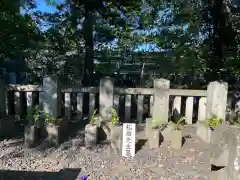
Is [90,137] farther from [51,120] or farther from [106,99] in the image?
[106,99]

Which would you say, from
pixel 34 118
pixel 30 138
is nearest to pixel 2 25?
pixel 34 118

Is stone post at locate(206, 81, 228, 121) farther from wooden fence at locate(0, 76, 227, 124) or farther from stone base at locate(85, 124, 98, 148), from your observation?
stone base at locate(85, 124, 98, 148)

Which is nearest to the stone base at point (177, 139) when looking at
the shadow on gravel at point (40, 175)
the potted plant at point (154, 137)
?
the potted plant at point (154, 137)

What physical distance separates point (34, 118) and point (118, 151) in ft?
4.86

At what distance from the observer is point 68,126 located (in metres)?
5.20

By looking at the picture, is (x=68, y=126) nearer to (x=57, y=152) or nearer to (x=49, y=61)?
(x=57, y=152)

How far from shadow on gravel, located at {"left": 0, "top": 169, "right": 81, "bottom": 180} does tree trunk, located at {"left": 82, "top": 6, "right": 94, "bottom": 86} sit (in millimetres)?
3419

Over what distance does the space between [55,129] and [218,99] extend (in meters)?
2.55

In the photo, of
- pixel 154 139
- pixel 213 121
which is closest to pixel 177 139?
pixel 154 139

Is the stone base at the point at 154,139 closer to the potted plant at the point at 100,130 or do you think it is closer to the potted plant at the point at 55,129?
the potted plant at the point at 100,130

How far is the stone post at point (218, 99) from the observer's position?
4.84 metres

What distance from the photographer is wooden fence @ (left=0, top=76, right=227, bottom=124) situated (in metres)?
5.00

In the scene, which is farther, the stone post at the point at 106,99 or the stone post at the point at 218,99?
the stone post at the point at 106,99

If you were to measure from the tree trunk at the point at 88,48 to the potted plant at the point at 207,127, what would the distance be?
10.1ft
